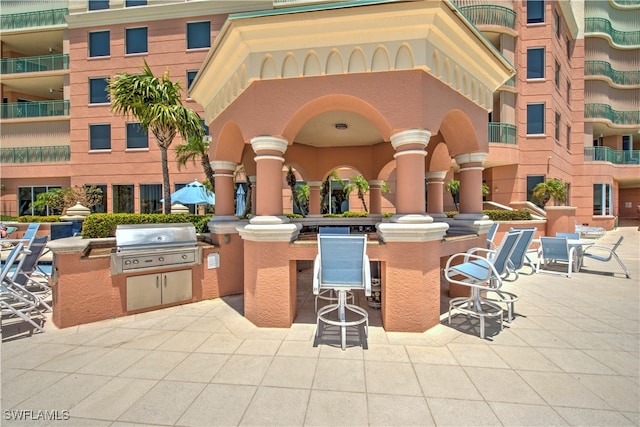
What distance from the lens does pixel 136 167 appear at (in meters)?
18.2

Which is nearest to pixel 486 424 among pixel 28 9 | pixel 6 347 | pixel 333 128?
pixel 6 347

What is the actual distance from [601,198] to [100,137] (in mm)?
33929

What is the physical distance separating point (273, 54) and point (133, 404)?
465 centimetres

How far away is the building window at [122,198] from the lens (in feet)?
60.6

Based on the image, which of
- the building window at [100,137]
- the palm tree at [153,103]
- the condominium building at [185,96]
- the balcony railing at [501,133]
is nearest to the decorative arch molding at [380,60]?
the palm tree at [153,103]

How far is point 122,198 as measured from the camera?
60.9 ft

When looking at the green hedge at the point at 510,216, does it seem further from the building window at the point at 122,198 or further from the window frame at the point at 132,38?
the window frame at the point at 132,38

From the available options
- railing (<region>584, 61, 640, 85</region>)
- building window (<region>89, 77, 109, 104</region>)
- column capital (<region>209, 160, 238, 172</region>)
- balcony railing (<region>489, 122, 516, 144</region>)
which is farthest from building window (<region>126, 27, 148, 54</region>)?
Result: railing (<region>584, 61, 640, 85</region>)

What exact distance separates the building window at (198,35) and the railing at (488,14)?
14994 millimetres

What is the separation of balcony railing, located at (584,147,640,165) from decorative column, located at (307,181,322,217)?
21685 millimetres

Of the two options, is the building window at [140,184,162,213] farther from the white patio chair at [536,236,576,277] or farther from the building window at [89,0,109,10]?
the white patio chair at [536,236,576,277]

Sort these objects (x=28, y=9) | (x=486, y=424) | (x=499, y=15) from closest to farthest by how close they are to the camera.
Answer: (x=486, y=424)
(x=499, y=15)
(x=28, y=9)

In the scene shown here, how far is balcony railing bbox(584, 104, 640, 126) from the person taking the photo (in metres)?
21.2

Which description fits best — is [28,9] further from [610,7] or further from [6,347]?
[610,7]
